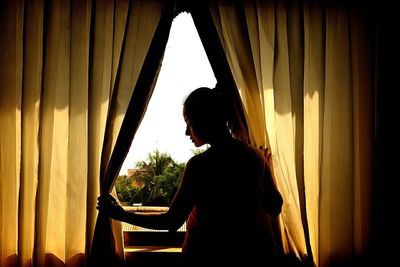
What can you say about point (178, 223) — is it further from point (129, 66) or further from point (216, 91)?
point (129, 66)

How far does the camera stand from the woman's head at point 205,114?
144 centimetres

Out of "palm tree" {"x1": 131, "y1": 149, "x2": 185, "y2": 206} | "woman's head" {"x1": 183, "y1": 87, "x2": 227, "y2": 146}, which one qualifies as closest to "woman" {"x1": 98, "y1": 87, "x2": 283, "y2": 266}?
"woman's head" {"x1": 183, "y1": 87, "x2": 227, "y2": 146}

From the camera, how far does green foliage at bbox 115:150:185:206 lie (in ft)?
6.93

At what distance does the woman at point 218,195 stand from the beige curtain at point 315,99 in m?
0.47

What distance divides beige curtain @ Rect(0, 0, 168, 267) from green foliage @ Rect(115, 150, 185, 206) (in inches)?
11.3

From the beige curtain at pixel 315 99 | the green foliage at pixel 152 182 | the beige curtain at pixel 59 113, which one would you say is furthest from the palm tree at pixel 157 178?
the beige curtain at pixel 315 99

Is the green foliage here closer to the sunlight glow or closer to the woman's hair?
the sunlight glow

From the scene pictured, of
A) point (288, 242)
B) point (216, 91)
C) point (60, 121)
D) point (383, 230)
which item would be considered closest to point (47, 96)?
point (60, 121)

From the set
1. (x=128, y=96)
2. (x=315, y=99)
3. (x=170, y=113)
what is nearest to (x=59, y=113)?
(x=128, y=96)

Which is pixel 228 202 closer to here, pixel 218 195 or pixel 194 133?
pixel 218 195

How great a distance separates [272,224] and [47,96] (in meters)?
1.28

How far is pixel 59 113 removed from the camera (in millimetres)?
1881

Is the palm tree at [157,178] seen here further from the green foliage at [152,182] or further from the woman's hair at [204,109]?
the woman's hair at [204,109]

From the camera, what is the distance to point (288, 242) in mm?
1848
